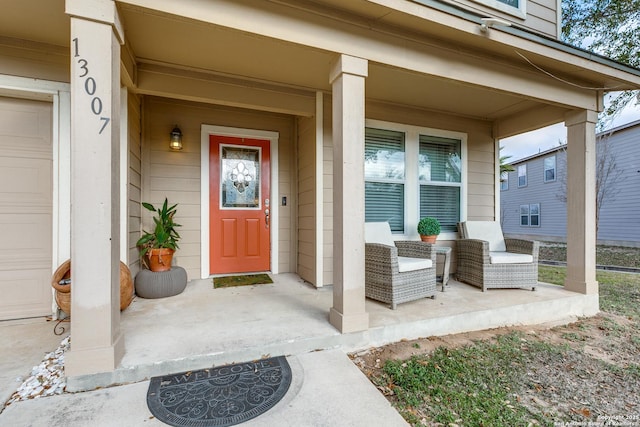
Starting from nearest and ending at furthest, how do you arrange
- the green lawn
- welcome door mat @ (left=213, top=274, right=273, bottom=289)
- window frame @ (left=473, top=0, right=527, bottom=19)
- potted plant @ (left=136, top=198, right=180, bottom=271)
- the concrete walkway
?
the concrete walkway < the green lawn < potted plant @ (left=136, top=198, right=180, bottom=271) < window frame @ (left=473, top=0, right=527, bottom=19) < welcome door mat @ (left=213, top=274, right=273, bottom=289)

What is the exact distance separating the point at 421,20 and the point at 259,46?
1327mm

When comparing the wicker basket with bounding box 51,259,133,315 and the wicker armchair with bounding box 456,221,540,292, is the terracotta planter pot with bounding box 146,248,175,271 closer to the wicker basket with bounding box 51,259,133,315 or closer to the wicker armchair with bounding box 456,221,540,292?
the wicker basket with bounding box 51,259,133,315

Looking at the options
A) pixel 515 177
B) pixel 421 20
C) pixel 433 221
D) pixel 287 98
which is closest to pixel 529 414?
pixel 433 221

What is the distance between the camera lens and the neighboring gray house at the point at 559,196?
932 centimetres

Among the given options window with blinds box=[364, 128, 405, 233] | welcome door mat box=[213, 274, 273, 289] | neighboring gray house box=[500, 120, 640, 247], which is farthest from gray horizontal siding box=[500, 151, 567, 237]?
welcome door mat box=[213, 274, 273, 289]

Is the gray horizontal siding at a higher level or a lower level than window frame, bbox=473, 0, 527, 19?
lower

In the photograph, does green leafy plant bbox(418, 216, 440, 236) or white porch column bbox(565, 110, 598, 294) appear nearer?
white porch column bbox(565, 110, 598, 294)

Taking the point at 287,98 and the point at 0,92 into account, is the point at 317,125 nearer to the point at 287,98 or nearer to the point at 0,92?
the point at 287,98

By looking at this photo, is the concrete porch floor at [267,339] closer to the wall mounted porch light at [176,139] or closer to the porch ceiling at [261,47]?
the wall mounted porch light at [176,139]

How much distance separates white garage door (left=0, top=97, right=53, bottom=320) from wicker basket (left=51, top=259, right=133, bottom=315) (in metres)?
0.32

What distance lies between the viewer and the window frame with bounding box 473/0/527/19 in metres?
3.40

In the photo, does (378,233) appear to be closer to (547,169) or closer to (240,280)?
(240,280)

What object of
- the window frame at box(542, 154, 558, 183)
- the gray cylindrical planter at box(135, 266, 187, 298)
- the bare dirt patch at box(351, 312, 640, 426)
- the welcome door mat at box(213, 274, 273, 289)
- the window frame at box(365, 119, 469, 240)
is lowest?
the bare dirt patch at box(351, 312, 640, 426)

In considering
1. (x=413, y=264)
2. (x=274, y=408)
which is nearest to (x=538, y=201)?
(x=413, y=264)
